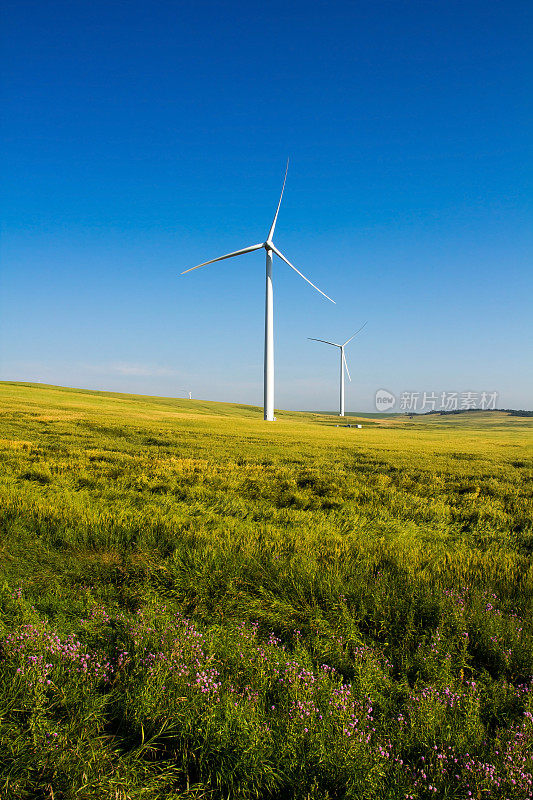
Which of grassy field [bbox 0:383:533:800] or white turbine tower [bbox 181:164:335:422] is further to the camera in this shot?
white turbine tower [bbox 181:164:335:422]

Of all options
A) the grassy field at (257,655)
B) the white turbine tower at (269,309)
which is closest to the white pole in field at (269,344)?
the white turbine tower at (269,309)

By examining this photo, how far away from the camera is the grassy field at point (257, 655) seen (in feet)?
8.43

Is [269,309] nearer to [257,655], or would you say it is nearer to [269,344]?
[269,344]

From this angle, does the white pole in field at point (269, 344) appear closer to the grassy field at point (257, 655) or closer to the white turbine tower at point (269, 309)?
the white turbine tower at point (269, 309)

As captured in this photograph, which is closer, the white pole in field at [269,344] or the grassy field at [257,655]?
the grassy field at [257,655]

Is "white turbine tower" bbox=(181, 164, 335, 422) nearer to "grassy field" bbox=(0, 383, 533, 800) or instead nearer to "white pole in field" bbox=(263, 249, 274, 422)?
"white pole in field" bbox=(263, 249, 274, 422)

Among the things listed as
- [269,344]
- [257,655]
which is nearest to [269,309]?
[269,344]

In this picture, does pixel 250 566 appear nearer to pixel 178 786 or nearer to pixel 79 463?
pixel 178 786

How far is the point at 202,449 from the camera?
708 inches

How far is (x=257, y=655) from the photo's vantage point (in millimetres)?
3643

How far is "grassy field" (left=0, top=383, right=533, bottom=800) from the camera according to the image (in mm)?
2568

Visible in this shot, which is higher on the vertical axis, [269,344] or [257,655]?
[269,344]

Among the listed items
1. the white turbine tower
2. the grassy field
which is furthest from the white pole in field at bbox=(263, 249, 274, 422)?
the grassy field

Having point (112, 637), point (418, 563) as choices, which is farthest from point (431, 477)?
point (112, 637)
